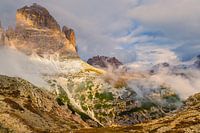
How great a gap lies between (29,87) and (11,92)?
13888 millimetres

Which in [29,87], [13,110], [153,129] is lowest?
[153,129]

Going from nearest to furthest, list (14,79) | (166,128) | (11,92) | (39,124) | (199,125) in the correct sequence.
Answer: (199,125)
(166,128)
(39,124)
(11,92)
(14,79)

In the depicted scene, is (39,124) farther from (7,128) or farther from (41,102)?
(41,102)

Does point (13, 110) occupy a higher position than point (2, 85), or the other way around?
point (2, 85)

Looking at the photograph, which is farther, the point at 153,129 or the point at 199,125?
the point at 153,129

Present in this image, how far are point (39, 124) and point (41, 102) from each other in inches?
2140

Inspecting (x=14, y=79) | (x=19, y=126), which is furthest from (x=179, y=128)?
(x=14, y=79)

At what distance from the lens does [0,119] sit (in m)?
106

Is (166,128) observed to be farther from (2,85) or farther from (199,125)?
(2,85)

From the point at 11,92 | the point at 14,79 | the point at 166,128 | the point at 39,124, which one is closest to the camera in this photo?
the point at 166,128

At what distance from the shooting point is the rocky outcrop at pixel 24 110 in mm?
108188

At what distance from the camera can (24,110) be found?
13575cm

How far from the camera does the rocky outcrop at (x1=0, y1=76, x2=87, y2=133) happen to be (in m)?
108

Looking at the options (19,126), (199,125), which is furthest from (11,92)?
(199,125)
